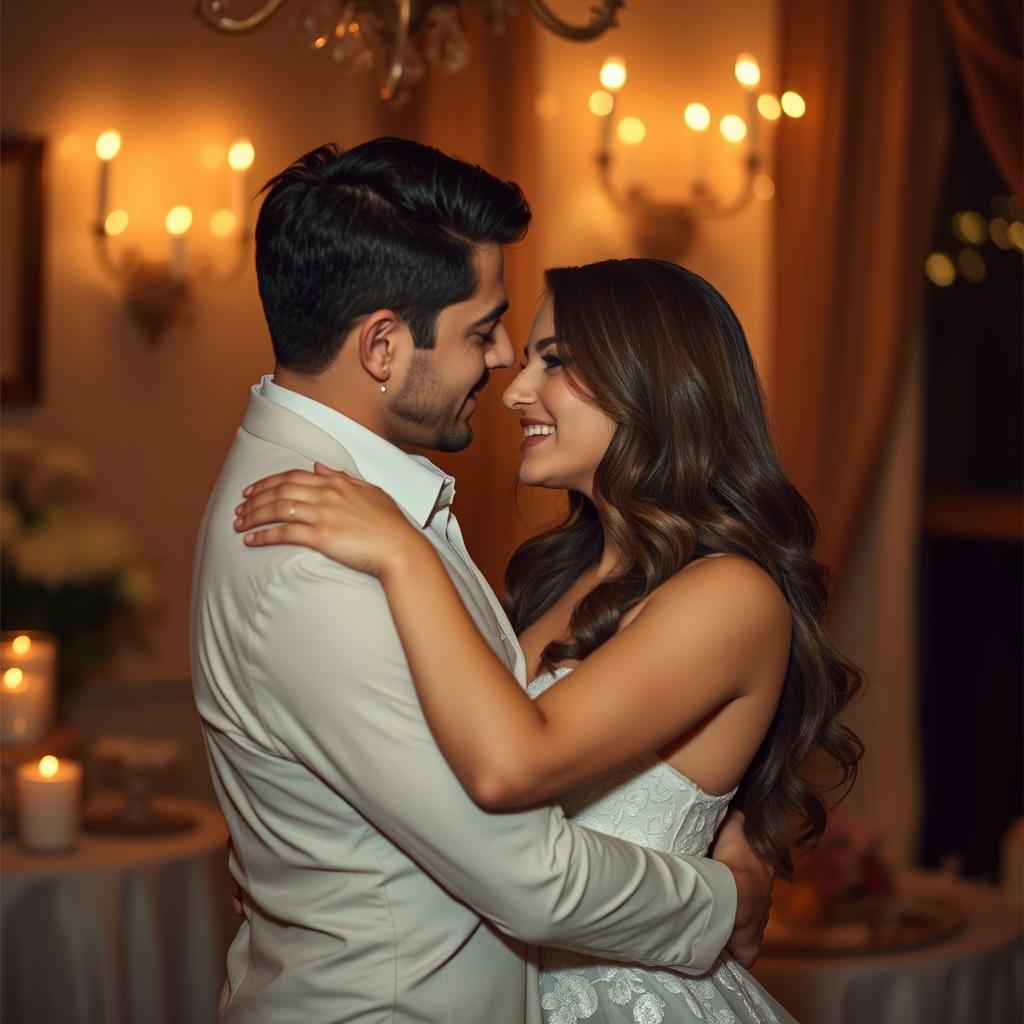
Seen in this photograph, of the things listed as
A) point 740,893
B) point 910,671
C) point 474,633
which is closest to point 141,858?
point 740,893

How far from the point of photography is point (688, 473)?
6.50 ft

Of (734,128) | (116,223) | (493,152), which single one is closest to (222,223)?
(116,223)

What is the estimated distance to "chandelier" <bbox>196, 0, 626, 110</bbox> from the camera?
8.57 feet

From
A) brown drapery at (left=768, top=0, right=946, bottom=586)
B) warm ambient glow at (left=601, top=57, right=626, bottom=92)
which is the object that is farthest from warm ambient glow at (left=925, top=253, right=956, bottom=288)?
warm ambient glow at (left=601, top=57, right=626, bottom=92)

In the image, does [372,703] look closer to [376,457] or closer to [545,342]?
[376,457]

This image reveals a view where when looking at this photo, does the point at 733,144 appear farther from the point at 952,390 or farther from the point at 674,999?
the point at 674,999

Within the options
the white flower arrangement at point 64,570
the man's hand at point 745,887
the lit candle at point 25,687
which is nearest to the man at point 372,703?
the man's hand at point 745,887

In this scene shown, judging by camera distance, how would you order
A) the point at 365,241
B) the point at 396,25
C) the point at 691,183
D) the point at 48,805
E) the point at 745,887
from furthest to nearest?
the point at 691,183, the point at 48,805, the point at 396,25, the point at 745,887, the point at 365,241

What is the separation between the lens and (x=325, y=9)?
2723 mm

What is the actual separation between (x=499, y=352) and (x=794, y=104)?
3.37 m

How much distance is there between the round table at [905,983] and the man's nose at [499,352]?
1.56 meters

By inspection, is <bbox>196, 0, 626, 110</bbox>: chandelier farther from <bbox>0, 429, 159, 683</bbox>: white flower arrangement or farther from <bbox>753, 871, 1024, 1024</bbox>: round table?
<bbox>753, 871, 1024, 1024</bbox>: round table

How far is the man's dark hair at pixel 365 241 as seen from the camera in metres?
1.63

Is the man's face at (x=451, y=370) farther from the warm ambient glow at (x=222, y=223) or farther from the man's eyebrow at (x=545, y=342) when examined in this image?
the warm ambient glow at (x=222, y=223)
